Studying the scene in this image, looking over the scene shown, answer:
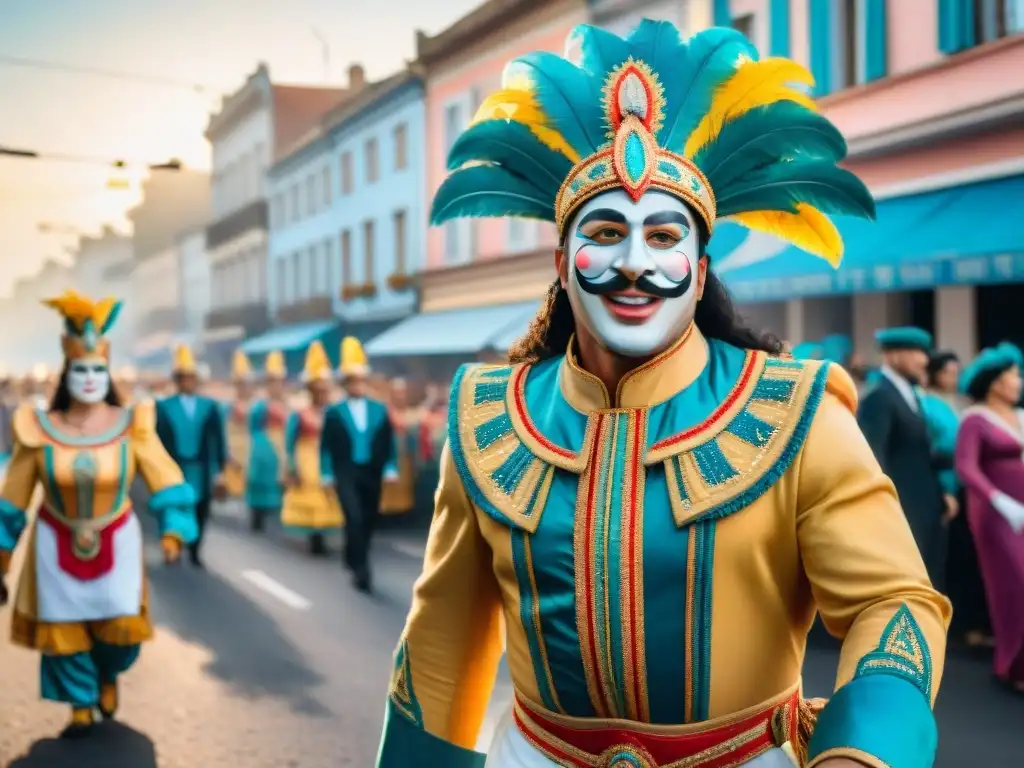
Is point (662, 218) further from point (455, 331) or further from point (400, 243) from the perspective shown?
point (400, 243)

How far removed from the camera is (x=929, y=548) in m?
7.23

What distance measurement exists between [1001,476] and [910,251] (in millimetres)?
5356

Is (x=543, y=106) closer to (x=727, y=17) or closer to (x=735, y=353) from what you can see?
(x=735, y=353)

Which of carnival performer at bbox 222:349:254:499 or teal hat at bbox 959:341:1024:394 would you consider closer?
→ teal hat at bbox 959:341:1024:394

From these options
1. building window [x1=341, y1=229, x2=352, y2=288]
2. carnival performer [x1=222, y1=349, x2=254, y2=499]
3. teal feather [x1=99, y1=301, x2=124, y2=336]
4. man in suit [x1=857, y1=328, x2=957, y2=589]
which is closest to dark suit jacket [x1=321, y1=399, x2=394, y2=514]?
teal feather [x1=99, y1=301, x2=124, y2=336]

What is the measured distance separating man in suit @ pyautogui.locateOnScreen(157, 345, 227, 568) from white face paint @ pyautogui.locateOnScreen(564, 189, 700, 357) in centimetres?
926

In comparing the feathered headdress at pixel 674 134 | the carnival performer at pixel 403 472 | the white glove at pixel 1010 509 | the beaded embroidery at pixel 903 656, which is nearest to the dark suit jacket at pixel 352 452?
the carnival performer at pixel 403 472

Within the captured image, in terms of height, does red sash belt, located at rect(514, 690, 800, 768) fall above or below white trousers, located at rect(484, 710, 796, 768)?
above

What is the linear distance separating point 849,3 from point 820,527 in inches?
516

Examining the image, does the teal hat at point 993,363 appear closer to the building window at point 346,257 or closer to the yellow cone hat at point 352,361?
the yellow cone hat at point 352,361

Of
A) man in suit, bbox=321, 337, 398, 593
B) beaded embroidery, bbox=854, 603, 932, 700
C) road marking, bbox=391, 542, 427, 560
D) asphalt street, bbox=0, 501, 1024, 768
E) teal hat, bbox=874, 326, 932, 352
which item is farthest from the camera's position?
road marking, bbox=391, 542, 427, 560

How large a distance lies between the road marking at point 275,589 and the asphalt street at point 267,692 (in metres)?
0.02

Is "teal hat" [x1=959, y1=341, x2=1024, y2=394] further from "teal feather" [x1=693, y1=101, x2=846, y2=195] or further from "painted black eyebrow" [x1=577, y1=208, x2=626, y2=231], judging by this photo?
"painted black eyebrow" [x1=577, y1=208, x2=626, y2=231]

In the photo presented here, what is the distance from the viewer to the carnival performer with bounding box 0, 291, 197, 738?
6.00m
